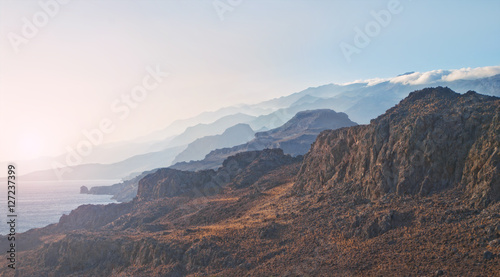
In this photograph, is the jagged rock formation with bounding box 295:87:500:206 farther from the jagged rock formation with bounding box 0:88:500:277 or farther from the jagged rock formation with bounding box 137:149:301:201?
the jagged rock formation with bounding box 137:149:301:201

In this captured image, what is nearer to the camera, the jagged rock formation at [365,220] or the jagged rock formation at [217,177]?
the jagged rock formation at [365,220]

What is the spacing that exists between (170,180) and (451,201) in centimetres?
5532

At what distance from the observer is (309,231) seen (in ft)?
101

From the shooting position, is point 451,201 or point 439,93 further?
point 439,93

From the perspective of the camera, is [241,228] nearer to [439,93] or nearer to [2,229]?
[439,93]

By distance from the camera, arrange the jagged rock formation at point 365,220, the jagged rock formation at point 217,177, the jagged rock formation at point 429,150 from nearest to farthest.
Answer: the jagged rock formation at point 365,220 → the jagged rock formation at point 429,150 → the jagged rock formation at point 217,177

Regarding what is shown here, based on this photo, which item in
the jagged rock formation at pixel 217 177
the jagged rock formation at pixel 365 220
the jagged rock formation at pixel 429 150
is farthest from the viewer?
the jagged rock formation at pixel 217 177

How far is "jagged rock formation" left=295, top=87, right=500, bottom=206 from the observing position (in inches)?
1034

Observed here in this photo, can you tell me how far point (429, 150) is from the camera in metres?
29.3

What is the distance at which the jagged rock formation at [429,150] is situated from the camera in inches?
1034

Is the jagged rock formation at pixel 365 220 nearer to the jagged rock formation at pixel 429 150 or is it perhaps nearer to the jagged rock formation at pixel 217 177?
the jagged rock formation at pixel 429 150

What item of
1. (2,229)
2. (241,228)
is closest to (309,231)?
(241,228)

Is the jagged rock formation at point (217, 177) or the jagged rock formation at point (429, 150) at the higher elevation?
the jagged rock formation at point (429, 150)

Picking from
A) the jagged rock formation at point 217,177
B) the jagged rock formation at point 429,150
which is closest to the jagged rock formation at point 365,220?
the jagged rock formation at point 429,150
